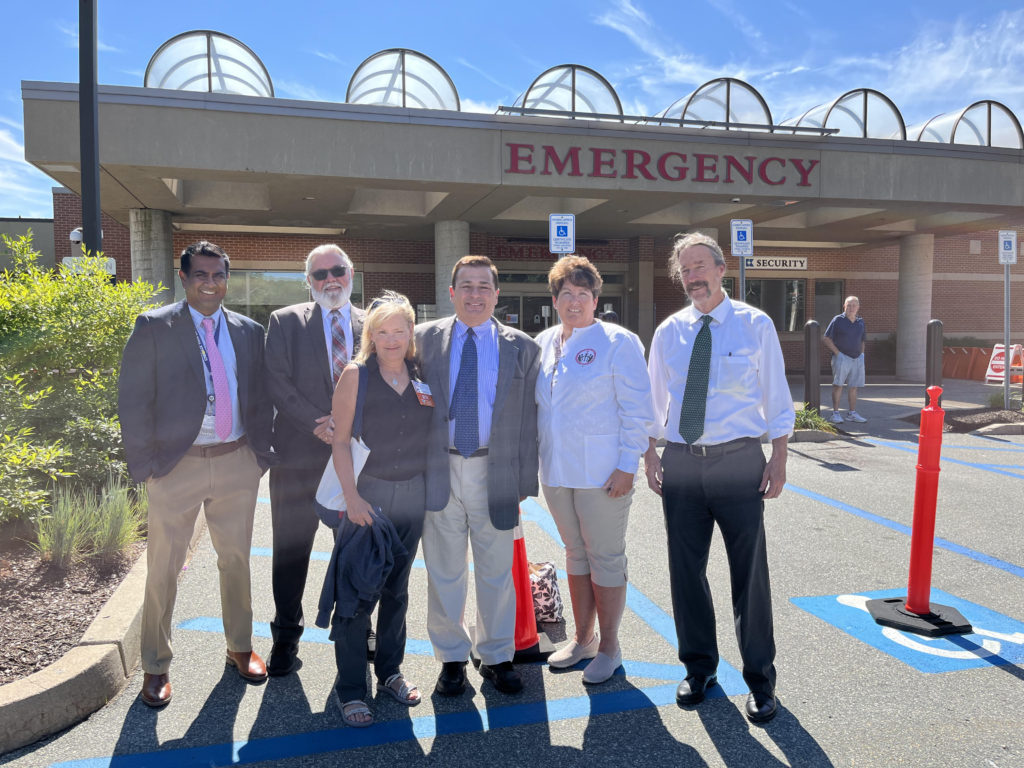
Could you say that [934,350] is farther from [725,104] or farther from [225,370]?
[225,370]

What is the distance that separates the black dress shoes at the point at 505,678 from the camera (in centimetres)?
337

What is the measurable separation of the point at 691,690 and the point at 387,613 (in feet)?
4.65

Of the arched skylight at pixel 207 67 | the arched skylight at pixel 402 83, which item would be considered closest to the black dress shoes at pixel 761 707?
the arched skylight at pixel 402 83

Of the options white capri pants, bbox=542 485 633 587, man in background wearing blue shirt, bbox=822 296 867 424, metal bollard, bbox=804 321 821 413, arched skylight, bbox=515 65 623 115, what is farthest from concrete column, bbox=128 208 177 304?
white capri pants, bbox=542 485 633 587

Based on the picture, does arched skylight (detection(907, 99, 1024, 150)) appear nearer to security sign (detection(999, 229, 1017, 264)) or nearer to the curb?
security sign (detection(999, 229, 1017, 264))

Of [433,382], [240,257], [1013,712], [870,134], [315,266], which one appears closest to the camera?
[1013,712]

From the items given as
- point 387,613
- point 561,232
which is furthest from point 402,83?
point 387,613

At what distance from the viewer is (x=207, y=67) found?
13.4 meters

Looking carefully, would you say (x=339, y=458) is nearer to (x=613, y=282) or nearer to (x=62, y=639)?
(x=62, y=639)

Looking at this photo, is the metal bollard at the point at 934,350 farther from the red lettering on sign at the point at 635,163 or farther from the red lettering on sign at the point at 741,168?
the red lettering on sign at the point at 635,163

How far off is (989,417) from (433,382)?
1192cm

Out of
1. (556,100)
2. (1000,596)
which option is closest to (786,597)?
(1000,596)

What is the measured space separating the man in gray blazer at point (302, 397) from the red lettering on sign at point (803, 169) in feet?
43.7

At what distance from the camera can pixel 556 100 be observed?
14922 millimetres
